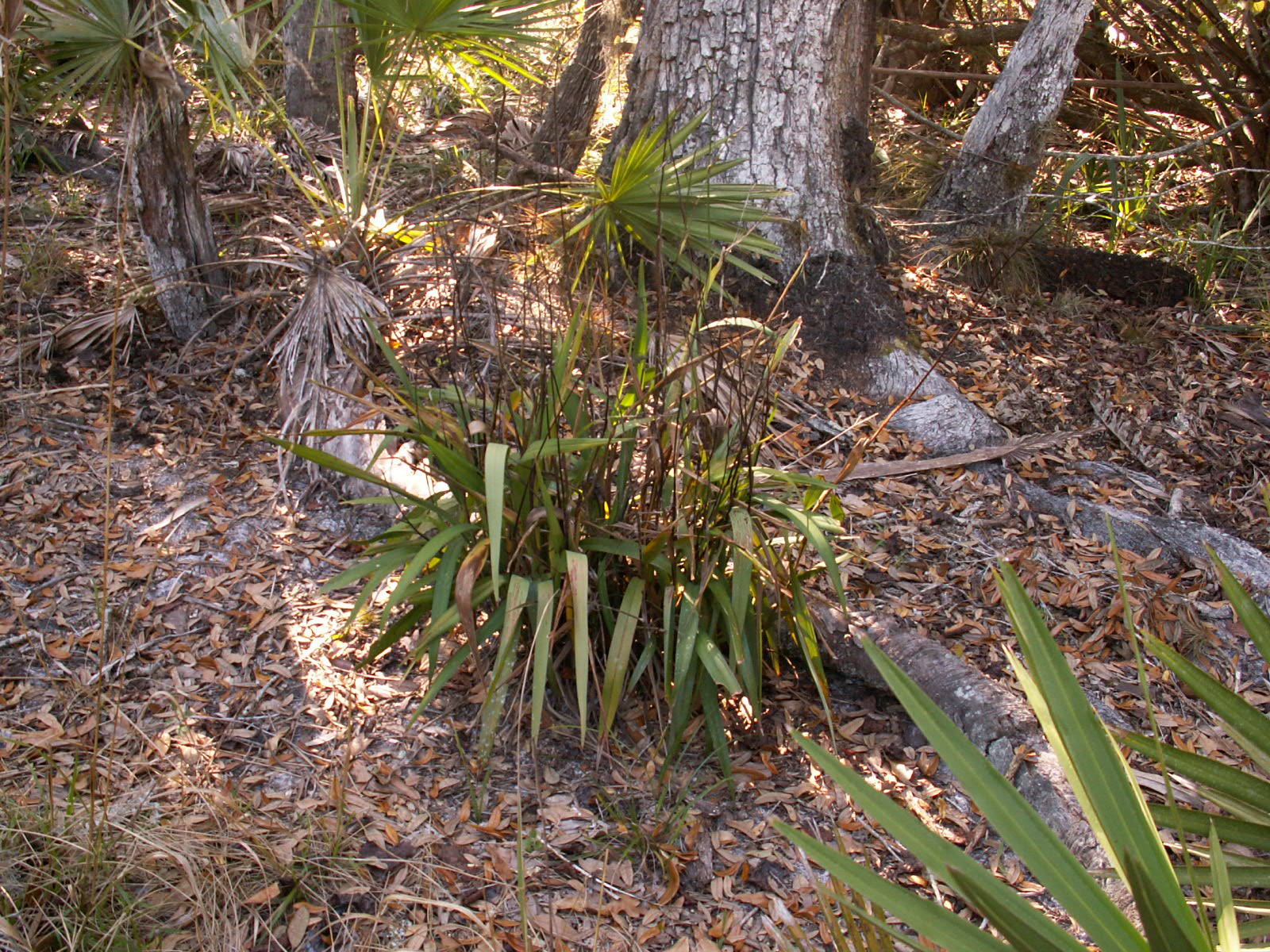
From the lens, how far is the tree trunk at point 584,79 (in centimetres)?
507

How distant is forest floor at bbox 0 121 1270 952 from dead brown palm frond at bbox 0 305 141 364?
0.04m

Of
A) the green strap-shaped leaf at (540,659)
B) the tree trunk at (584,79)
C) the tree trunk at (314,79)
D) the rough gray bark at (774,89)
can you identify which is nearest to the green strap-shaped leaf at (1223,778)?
the green strap-shaped leaf at (540,659)

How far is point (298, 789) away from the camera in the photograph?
2.42 meters

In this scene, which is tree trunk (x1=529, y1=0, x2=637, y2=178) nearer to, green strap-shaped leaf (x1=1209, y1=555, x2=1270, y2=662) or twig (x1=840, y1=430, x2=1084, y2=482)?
twig (x1=840, y1=430, x2=1084, y2=482)

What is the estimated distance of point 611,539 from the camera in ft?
8.09

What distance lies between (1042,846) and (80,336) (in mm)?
3933

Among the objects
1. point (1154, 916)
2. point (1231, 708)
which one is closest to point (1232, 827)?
point (1231, 708)

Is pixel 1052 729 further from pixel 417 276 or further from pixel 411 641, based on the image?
pixel 417 276

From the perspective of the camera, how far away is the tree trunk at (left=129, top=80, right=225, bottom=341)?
367cm

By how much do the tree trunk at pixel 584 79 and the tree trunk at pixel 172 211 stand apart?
1.86 meters

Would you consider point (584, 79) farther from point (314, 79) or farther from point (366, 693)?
point (366, 693)

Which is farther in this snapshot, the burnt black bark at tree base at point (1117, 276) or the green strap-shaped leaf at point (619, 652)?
the burnt black bark at tree base at point (1117, 276)

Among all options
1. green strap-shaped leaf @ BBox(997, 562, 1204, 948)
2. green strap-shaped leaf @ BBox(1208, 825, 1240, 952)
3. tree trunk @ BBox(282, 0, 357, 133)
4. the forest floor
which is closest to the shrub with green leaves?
the forest floor

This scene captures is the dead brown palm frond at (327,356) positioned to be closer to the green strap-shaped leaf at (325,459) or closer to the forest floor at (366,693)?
the forest floor at (366,693)
